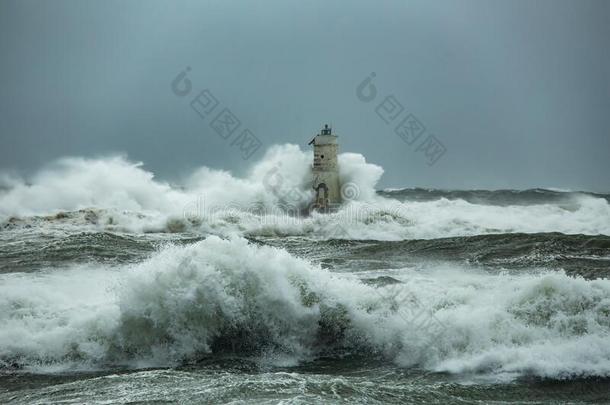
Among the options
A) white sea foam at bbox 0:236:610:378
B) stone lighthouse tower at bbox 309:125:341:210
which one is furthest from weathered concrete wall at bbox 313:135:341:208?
white sea foam at bbox 0:236:610:378

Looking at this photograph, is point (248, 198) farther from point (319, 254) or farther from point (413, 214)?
point (319, 254)

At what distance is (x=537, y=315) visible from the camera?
7.45 m

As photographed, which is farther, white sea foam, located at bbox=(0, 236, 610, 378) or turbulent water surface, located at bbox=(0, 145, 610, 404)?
white sea foam, located at bbox=(0, 236, 610, 378)

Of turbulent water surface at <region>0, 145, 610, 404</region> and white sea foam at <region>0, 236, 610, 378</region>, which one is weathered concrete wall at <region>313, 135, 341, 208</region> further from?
white sea foam at <region>0, 236, 610, 378</region>

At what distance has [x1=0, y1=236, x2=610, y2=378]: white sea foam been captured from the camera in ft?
22.6

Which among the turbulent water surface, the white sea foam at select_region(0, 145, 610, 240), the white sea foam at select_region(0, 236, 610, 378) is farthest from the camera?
the white sea foam at select_region(0, 145, 610, 240)

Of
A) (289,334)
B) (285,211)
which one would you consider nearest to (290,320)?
(289,334)

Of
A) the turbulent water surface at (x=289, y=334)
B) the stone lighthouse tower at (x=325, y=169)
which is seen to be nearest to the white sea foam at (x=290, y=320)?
the turbulent water surface at (x=289, y=334)

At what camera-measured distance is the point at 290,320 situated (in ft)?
25.2

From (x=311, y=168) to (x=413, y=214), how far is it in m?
6.15

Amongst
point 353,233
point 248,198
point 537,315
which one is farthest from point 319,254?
point 248,198

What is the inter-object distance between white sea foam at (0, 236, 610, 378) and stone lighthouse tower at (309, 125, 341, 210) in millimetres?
17924

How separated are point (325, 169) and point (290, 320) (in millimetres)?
19284

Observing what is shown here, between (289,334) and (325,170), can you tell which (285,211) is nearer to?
(325,170)
